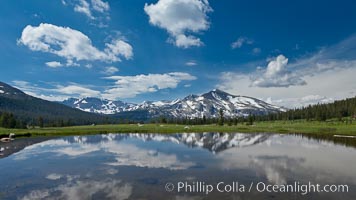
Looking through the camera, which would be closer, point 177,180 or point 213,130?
point 177,180

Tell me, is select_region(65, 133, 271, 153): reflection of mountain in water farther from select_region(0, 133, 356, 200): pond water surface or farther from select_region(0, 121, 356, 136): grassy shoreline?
select_region(0, 121, 356, 136): grassy shoreline

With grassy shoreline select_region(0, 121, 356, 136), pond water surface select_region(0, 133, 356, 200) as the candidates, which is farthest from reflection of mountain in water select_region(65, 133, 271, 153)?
grassy shoreline select_region(0, 121, 356, 136)

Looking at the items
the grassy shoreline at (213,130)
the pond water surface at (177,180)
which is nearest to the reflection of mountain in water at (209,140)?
the pond water surface at (177,180)

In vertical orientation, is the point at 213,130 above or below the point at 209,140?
above

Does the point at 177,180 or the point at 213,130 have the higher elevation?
the point at 213,130

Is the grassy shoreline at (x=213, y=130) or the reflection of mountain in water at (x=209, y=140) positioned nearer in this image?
the reflection of mountain in water at (x=209, y=140)

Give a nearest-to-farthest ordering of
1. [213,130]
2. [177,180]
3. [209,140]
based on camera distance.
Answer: [177,180] < [209,140] < [213,130]

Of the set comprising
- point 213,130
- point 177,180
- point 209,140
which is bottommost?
point 177,180

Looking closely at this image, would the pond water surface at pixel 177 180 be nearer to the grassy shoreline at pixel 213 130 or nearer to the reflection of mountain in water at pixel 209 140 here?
the reflection of mountain in water at pixel 209 140

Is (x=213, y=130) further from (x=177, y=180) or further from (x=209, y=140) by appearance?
(x=177, y=180)

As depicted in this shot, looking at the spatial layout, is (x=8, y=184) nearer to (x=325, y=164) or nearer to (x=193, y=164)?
(x=193, y=164)

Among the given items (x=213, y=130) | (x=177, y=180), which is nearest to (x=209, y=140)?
(x=177, y=180)

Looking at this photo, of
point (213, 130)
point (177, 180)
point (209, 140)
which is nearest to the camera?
point (177, 180)

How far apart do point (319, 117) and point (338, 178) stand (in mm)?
184675
